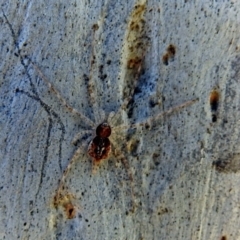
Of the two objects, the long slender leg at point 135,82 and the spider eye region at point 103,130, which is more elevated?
the long slender leg at point 135,82

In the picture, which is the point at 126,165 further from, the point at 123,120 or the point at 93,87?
the point at 93,87

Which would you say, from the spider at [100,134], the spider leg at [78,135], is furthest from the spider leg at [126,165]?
the spider leg at [78,135]

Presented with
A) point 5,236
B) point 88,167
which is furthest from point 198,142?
point 5,236

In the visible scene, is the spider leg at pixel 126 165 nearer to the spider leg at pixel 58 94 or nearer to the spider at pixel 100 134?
the spider at pixel 100 134

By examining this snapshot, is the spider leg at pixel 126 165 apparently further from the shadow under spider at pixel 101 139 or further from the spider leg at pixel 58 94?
the spider leg at pixel 58 94

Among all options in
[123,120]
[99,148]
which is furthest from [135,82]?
[99,148]

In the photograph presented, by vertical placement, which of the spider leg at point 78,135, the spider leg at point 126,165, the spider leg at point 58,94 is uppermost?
the spider leg at point 58,94

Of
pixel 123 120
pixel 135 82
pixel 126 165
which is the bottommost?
pixel 126 165
